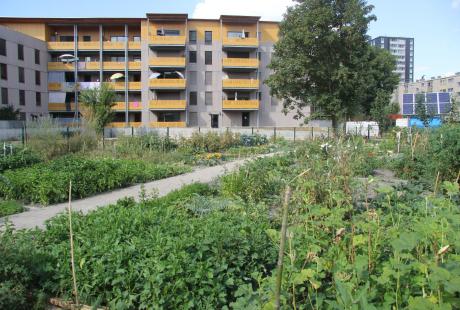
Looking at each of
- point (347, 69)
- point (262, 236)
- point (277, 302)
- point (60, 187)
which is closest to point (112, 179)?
point (60, 187)

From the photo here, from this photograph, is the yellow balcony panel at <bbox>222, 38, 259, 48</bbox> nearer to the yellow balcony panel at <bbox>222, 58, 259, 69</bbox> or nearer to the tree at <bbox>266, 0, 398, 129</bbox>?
the yellow balcony panel at <bbox>222, 58, 259, 69</bbox>

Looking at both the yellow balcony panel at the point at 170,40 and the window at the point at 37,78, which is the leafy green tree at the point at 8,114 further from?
the yellow balcony panel at the point at 170,40

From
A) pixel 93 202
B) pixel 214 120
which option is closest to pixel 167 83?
pixel 214 120

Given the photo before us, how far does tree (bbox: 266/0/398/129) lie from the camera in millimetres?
27969

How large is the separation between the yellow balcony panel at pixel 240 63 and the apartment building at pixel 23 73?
22246 millimetres

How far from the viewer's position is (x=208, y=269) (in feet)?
11.6

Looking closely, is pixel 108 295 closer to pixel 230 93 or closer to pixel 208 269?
pixel 208 269

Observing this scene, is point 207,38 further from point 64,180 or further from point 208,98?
point 64,180

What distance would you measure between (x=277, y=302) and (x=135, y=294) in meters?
1.94

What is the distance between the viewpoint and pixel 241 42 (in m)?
49.5

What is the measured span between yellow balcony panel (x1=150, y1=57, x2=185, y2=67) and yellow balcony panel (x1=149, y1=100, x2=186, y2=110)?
426 cm

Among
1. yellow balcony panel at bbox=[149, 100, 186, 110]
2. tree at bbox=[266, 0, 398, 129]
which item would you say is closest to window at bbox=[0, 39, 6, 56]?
yellow balcony panel at bbox=[149, 100, 186, 110]

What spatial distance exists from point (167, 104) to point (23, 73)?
1675 cm

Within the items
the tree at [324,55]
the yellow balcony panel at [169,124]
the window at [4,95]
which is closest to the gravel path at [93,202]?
the tree at [324,55]
